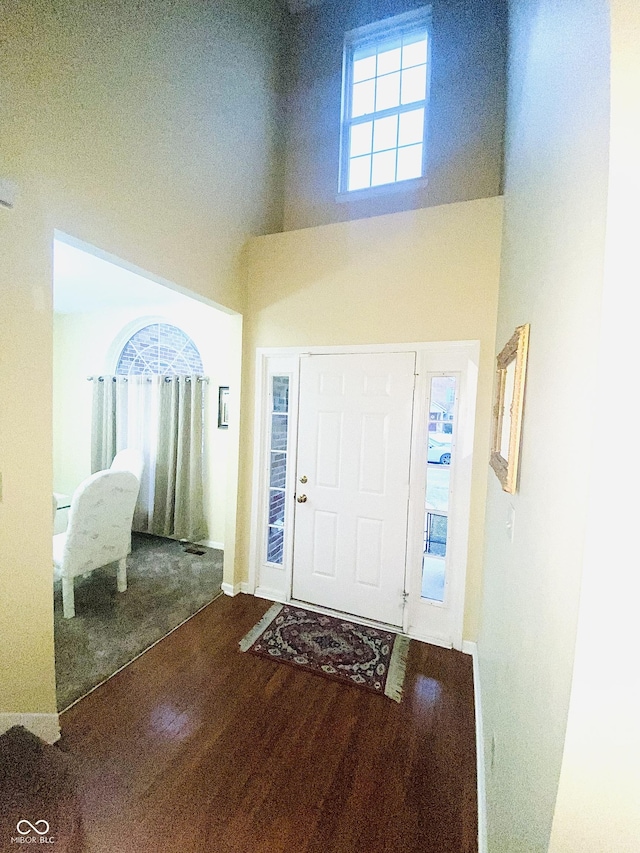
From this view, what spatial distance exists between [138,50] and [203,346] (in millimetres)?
2244

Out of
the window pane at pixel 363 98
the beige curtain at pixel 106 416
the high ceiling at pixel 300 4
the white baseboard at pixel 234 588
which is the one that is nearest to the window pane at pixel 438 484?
the white baseboard at pixel 234 588

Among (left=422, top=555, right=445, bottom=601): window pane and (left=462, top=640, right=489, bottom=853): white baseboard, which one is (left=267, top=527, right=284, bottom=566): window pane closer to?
→ (left=422, top=555, right=445, bottom=601): window pane

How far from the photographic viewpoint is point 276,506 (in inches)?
111

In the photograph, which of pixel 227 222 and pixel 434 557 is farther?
pixel 227 222

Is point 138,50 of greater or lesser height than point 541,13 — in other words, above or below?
above

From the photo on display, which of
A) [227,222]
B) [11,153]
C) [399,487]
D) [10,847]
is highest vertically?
[227,222]

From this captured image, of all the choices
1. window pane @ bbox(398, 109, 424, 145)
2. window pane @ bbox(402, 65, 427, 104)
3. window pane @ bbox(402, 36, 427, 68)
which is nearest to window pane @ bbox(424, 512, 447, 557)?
window pane @ bbox(398, 109, 424, 145)

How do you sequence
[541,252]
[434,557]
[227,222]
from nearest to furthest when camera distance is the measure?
1. [541,252]
2. [434,557]
3. [227,222]

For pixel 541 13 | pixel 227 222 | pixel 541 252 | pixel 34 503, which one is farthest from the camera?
pixel 227 222

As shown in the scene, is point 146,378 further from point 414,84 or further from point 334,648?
point 414,84

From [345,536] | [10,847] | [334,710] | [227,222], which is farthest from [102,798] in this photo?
[227,222]

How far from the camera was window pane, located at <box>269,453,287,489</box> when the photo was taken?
279cm

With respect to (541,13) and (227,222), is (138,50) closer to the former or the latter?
(227,222)

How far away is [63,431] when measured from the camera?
454 cm
